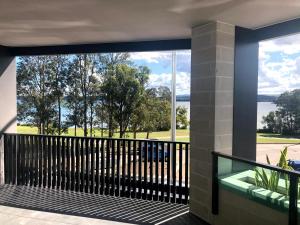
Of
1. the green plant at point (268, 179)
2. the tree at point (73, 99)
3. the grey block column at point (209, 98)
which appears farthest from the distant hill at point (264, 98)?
the tree at point (73, 99)

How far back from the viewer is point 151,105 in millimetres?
10844

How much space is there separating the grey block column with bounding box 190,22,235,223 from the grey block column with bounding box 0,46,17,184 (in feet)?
11.2

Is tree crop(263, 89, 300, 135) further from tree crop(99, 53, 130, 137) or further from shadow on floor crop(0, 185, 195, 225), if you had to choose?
tree crop(99, 53, 130, 137)

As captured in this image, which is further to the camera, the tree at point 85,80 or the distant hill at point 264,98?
the tree at point 85,80

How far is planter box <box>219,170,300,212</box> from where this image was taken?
2.70 m

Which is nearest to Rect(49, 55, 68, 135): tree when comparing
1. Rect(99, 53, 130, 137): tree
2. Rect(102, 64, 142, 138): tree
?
Rect(99, 53, 130, 137): tree

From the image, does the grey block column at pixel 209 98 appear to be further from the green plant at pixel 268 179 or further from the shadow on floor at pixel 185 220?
the green plant at pixel 268 179

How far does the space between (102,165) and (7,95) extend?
2.18m

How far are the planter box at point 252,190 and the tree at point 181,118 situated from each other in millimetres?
7491

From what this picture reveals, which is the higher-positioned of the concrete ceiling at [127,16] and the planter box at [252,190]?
the concrete ceiling at [127,16]

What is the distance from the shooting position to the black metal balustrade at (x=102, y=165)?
463 centimetres

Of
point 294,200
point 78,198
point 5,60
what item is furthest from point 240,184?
point 5,60

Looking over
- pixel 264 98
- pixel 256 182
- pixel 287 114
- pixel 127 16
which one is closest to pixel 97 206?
pixel 256 182

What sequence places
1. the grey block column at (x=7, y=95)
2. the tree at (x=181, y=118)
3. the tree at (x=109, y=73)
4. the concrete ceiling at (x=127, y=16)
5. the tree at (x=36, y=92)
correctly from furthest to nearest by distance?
the tree at (x=181, y=118) → the tree at (x=109, y=73) → the tree at (x=36, y=92) → the grey block column at (x=7, y=95) → the concrete ceiling at (x=127, y=16)
